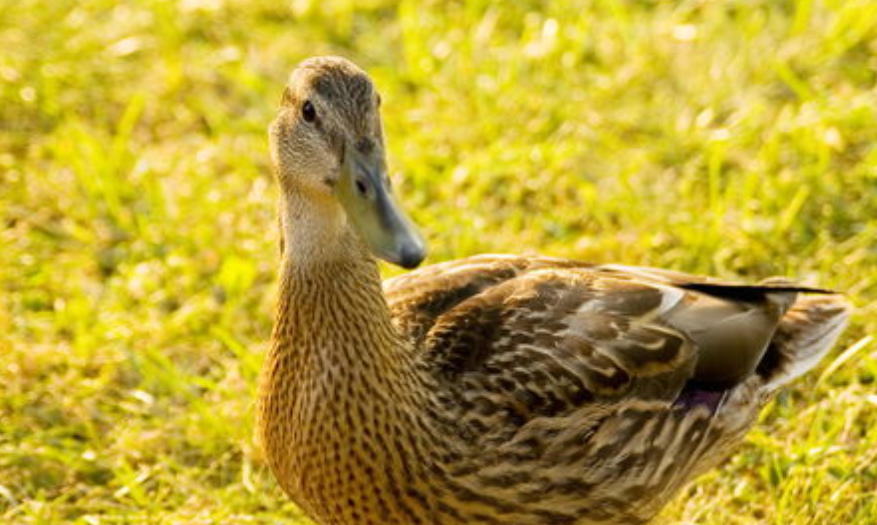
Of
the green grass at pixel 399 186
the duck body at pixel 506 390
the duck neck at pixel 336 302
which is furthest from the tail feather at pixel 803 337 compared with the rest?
the duck neck at pixel 336 302

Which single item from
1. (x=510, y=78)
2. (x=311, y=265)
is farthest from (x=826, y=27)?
(x=311, y=265)

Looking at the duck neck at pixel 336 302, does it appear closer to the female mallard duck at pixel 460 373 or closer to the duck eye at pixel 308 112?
the female mallard duck at pixel 460 373

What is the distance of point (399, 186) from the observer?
562 centimetres

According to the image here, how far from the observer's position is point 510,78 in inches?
234

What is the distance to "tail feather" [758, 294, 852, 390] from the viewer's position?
4.20m

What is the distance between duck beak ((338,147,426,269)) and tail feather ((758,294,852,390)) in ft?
4.32

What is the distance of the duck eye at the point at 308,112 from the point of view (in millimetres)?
3496

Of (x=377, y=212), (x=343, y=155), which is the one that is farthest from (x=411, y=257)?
(x=343, y=155)

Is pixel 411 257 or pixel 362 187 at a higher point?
pixel 362 187

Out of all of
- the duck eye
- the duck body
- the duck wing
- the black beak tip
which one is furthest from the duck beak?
the duck wing

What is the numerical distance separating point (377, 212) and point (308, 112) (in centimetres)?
32

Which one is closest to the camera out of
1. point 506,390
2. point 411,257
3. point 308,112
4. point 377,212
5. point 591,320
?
point 411,257

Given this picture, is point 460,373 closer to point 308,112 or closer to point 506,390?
point 506,390

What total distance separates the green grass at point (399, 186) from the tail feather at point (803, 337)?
0.25m
